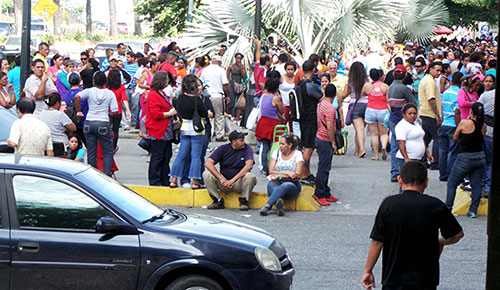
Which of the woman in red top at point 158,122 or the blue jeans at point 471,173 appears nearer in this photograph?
the blue jeans at point 471,173

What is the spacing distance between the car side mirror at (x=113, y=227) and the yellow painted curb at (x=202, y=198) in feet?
18.4

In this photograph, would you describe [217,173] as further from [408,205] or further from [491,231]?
[491,231]

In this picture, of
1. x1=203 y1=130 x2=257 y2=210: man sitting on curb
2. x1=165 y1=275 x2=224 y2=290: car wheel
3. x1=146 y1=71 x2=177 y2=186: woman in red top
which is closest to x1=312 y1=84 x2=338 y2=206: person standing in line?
x1=203 y1=130 x2=257 y2=210: man sitting on curb

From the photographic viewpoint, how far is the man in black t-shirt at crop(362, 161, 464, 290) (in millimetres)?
5277

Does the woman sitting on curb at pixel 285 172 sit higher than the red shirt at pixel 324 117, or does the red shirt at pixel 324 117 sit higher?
the red shirt at pixel 324 117

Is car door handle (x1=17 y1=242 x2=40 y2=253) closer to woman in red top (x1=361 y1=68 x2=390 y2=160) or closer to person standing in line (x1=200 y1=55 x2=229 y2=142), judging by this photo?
woman in red top (x1=361 y1=68 x2=390 y2=160)

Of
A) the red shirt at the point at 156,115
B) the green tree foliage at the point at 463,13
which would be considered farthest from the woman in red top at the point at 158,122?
the green tree foliage at the point at 463,13

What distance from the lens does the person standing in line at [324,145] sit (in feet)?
39.1

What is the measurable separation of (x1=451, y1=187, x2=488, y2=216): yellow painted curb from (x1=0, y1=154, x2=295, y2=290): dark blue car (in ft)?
18.6

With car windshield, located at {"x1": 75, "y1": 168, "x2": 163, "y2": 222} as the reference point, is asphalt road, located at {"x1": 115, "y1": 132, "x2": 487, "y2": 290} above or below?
below

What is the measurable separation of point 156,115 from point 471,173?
14.7 feet

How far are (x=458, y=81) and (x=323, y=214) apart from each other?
3325mm

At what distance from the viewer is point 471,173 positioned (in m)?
10.9

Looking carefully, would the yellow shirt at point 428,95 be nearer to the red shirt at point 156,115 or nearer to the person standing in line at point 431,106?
the person standing in line at point 431,106
